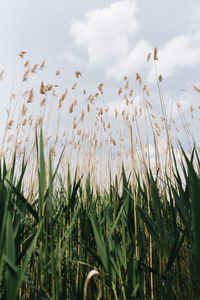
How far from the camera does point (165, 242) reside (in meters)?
0.81

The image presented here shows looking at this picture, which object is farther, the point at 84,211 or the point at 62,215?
the point at 84,211

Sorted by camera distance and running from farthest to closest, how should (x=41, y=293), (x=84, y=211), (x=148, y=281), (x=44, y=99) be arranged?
(x=44, y=99) < (x=84, y=211) < (x=148, y=281) < (x=41, y=293)

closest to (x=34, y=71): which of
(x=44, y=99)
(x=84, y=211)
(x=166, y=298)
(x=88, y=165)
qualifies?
(x=44, y=99)

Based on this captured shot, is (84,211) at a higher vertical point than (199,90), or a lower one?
lower

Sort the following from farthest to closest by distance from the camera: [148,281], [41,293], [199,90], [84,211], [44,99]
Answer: [199,90] < [44,99] < [84,211] < [148,281] < [41,293]

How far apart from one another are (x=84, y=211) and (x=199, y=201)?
0.60 m

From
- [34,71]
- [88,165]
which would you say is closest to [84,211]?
[88,165]

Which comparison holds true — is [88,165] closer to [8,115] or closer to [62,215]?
[62,215]

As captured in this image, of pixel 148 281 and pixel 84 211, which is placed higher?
pixel 84 211

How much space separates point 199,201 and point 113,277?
382 millimetres

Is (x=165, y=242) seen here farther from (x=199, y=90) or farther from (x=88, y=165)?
(x=199, y=90)

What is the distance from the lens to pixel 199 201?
28.3 inches

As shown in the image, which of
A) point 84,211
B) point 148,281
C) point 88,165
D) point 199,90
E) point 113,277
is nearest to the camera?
point 113,277

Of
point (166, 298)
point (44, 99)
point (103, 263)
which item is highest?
point (44, 99)
